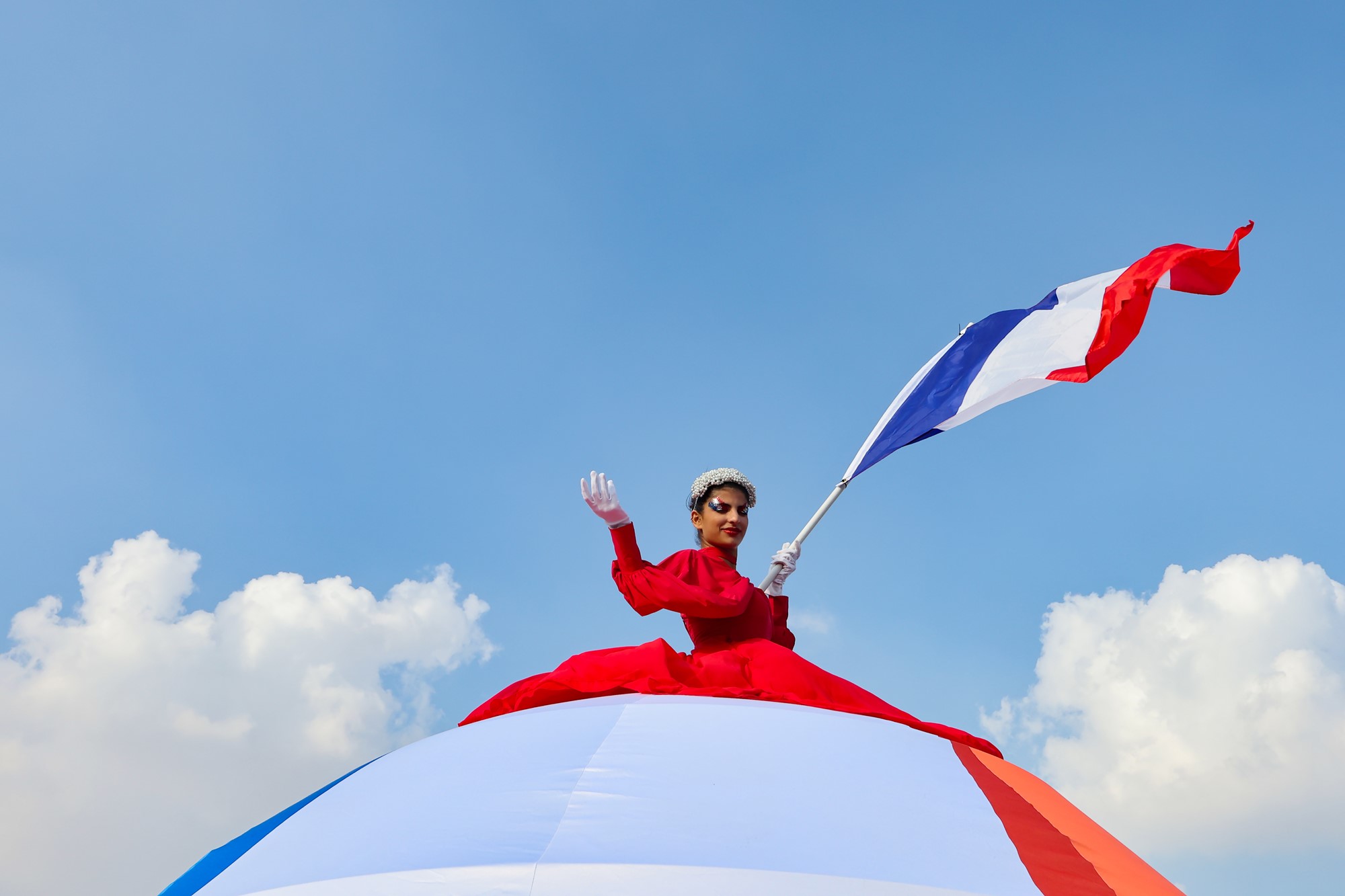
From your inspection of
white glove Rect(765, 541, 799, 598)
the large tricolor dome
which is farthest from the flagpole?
the large tricolor dome

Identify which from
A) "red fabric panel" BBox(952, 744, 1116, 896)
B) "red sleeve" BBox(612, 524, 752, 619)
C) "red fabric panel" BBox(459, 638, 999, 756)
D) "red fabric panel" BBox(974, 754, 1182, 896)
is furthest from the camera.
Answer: "red sleeve" BBox(612, 524, 752, 619)

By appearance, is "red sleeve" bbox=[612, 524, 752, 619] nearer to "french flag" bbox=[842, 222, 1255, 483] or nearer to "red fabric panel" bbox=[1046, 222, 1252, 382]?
"french flag" bbox=[842, 222, 1255, 483]

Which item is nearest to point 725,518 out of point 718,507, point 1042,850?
point 718,507

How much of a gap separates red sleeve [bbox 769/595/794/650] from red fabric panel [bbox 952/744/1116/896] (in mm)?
2621

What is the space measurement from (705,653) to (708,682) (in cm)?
48

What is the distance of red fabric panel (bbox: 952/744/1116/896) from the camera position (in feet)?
13.4

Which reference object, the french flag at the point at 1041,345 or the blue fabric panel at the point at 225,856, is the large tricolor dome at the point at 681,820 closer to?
the blue fabric panel at the point at 225,856

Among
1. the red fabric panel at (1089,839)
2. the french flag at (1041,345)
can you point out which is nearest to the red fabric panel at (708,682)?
the red fabric panel at (1089,839)

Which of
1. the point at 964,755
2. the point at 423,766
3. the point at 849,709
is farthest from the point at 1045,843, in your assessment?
the point at 423,766

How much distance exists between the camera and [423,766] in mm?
4926

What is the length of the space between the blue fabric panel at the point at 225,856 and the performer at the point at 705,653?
110cm

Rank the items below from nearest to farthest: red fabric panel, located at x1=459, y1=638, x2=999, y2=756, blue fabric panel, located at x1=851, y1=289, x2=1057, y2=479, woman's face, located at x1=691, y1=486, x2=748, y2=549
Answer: red fabric panel, located at x1=459, y1=638, x2=999, y2=756 → woman's face, located at x1=691, y1=486, x2=748, y2=549 → blue fabric panel, located at x1=851, y1=289, x2=1057, y2=479

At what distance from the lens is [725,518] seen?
7277mm

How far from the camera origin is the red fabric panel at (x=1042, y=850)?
4.08 m
